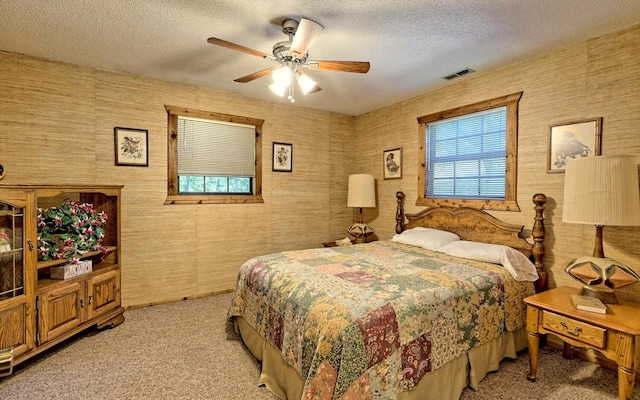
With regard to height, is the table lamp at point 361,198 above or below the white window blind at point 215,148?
below

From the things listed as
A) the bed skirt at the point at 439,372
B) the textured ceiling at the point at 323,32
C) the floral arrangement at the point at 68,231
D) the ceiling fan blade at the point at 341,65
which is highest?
the textured ceiling at the point at 323,32

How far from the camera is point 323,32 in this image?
247 cm

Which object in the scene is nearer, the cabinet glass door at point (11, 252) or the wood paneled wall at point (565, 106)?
the cabinet glass door at point (11, 252)

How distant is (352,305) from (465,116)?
282cm

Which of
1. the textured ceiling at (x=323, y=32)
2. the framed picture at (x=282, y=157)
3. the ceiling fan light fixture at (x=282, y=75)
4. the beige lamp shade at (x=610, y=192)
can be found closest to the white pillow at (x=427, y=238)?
the beige lamp shade at (x=610, y=192)

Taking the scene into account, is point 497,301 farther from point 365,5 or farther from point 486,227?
point 365,5

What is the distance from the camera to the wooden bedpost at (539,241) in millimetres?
2717

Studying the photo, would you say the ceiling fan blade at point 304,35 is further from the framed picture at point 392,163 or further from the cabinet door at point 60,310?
the cabinet door at point 60,310

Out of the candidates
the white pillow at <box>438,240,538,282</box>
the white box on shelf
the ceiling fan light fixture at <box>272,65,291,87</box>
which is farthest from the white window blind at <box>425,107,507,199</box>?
the white box on shelf

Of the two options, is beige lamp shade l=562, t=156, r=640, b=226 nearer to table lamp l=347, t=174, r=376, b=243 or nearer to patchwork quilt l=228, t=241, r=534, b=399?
patchwork quilt l=228, t=241, r=534, b=399

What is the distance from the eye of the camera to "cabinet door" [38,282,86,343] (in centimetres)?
239

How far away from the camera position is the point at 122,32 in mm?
2523

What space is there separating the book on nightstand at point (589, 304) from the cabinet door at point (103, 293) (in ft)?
12.6

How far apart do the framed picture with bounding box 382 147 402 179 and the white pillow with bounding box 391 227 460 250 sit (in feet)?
3.29
